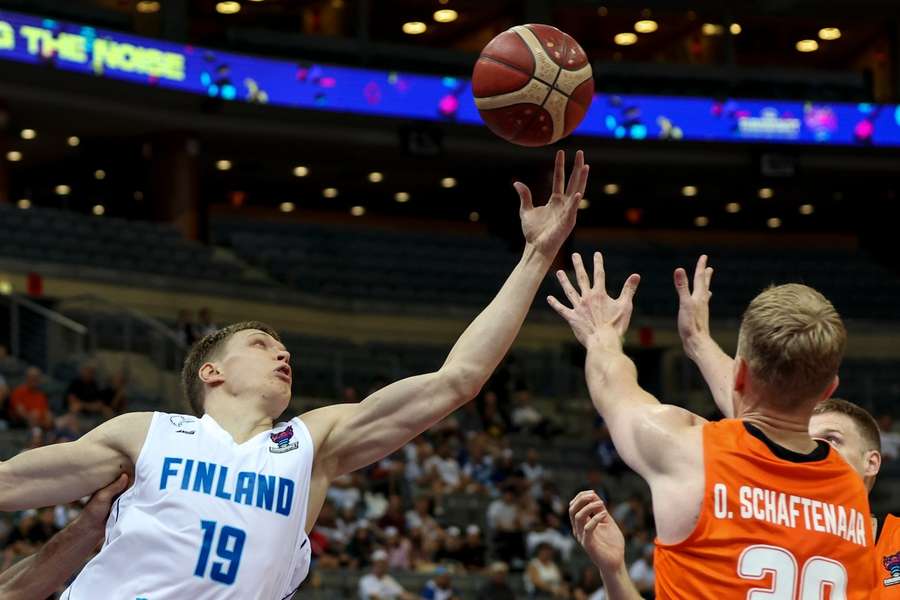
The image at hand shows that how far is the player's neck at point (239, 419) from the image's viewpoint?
4250 millimetres

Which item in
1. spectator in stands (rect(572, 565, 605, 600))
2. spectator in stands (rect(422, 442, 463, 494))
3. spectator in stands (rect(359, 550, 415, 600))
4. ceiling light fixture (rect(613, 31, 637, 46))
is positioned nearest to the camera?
spectator in stands (rect(359, 550, 415, 600))

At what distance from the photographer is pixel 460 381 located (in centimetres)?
420

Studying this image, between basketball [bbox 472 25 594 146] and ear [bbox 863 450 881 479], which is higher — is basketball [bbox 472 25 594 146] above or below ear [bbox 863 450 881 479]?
above

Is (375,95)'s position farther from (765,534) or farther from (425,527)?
(765,534)

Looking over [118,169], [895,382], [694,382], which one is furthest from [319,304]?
[895,382]

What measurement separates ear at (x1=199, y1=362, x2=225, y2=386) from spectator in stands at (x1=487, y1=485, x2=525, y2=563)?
1352 centimetres

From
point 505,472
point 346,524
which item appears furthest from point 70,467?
point 505,472

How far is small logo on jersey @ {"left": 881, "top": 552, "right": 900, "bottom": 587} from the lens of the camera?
471 cm

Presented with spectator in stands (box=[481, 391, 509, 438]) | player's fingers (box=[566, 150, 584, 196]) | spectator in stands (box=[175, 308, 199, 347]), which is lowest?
spectator in stands (box=[481, 391, 509, 438])

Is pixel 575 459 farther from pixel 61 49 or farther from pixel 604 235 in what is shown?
pixel 604 235

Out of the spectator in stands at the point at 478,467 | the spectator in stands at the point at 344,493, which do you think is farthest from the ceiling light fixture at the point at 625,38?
the spectator in stands at the point at 344,493

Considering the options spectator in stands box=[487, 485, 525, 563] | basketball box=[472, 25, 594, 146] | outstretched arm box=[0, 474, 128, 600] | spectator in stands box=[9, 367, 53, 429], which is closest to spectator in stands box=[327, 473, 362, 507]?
spectator in stands box=[487, 485, 525, 563]

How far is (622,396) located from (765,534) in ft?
1.61

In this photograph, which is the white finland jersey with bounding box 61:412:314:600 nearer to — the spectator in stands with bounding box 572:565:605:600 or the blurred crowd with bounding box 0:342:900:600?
the blurred crowd with bounding box 0:342:900:600
